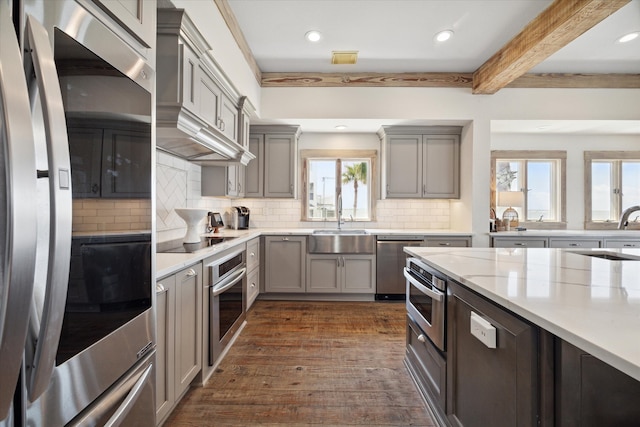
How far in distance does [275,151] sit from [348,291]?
6.87ft

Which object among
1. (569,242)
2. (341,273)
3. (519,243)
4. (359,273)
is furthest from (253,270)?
(569,242)

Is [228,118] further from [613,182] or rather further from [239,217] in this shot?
[613,182]

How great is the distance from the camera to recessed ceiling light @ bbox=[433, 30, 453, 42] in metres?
2.83

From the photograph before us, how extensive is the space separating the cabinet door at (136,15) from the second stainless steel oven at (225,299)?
1.34 m

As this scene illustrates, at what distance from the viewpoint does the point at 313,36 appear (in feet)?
9.46

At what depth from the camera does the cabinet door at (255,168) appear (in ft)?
13.5

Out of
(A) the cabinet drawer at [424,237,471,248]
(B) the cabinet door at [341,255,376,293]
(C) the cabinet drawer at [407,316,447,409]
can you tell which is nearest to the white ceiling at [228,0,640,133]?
(A) the cabinet drawer at [424,237,471,248]

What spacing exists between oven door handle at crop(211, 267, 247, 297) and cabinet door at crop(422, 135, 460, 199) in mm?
2680

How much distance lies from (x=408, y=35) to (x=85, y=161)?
3.03m

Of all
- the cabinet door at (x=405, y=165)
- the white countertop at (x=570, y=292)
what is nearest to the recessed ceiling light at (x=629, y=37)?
the cabinet door at (x=405, y=165)

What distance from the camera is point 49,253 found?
1.99 ft

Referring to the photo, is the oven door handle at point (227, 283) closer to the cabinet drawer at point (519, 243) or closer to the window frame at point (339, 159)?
the window frame at point (339, 159)

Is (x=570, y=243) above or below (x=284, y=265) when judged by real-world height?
above

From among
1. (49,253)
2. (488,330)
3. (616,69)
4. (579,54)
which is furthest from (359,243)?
(616,69)
